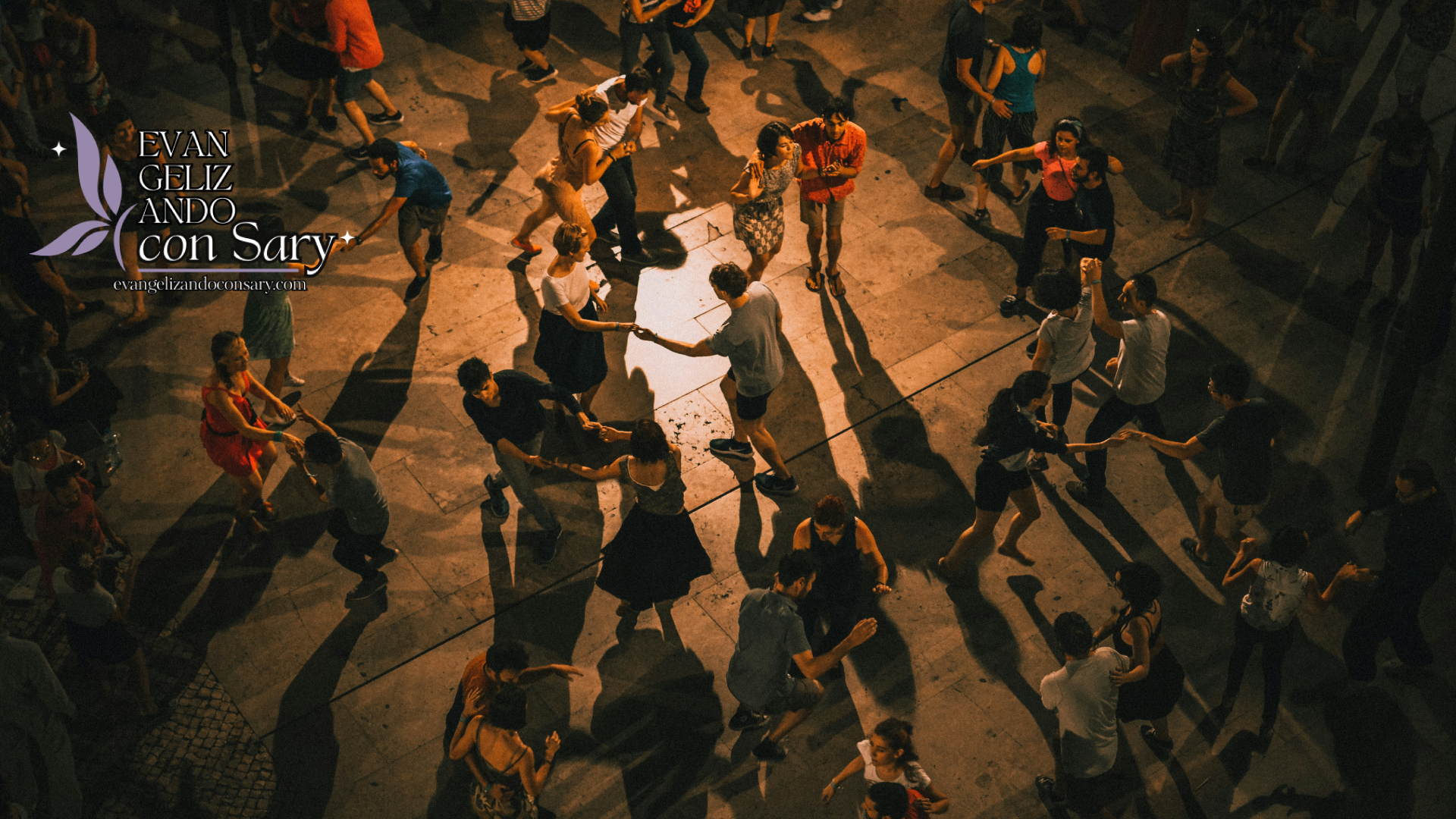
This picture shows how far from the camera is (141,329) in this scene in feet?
29.8

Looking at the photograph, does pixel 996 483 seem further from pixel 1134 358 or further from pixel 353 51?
pixel 353 51

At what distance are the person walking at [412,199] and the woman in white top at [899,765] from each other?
5.26m

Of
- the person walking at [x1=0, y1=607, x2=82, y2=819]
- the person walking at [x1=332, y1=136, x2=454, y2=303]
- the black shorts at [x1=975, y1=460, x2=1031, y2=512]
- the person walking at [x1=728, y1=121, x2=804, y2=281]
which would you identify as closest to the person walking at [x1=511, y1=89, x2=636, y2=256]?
the person walking at [x1=332, y1=136, x2=454, y2=303]

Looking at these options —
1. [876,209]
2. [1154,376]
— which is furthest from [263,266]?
[1154,376]

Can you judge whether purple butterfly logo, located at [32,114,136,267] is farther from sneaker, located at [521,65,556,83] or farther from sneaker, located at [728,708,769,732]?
sneaker, located at [728,708,769,732]

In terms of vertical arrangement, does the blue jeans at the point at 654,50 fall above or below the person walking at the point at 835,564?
above

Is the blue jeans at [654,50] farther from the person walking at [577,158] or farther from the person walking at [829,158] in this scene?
the person walking at [829,158]

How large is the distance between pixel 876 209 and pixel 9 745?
7127mm

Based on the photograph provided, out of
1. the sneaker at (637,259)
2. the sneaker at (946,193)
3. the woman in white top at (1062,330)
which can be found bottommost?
the sneaker at (637,259)

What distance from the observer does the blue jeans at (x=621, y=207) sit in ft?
29.3

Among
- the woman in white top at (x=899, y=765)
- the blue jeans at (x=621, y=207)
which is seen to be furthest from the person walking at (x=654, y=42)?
the woman in white top at (x=899, y=765)

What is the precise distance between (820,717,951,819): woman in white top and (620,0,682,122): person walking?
6.77 metres

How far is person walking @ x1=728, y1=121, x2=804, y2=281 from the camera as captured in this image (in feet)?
25.6

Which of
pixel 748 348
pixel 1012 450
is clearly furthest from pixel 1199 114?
pixel 748 348
